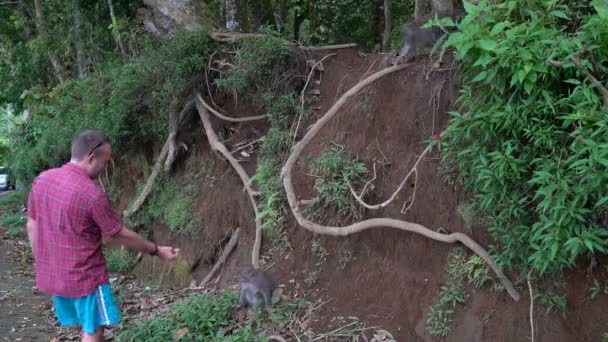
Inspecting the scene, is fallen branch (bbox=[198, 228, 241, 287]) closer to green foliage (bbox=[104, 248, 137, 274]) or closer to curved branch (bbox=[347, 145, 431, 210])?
green foliage (bbox=[104, 248, 137, 274])

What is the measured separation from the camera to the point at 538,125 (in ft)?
11.2

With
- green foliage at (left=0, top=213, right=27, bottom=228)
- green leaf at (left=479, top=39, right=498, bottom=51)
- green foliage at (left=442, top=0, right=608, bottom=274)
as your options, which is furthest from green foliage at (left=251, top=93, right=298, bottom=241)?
green foliage at (left=0, top=213, right=27, bottom=228)

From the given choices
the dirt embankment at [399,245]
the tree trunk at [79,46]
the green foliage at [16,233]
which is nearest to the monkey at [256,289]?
the dirt embankment at [399,245]

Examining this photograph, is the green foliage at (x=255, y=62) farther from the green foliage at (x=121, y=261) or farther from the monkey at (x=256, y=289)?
the green foliage at (x=121, y=261)

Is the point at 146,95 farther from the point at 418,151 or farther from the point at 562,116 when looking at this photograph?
the point at 562,116

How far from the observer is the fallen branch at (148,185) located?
8.30 metres

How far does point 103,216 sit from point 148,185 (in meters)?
5.00

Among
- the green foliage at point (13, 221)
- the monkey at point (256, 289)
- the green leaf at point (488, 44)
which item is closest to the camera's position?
the green leaf at point (488, 44)

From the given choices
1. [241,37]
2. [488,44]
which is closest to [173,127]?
[241,37]

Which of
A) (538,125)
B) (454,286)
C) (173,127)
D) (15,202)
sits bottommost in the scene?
(15,202)

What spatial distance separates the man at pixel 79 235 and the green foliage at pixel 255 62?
10.8 ft

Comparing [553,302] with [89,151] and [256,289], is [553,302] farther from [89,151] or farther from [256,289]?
[89,151]

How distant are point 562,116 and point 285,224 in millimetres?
3477

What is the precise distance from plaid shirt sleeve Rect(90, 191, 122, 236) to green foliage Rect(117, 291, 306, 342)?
170 centimetres
